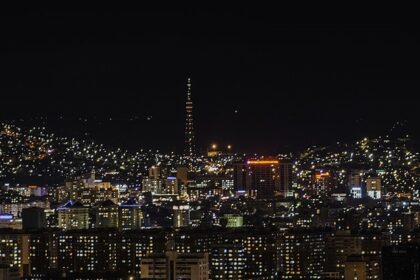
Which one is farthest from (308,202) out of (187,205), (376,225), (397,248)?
(397,248)

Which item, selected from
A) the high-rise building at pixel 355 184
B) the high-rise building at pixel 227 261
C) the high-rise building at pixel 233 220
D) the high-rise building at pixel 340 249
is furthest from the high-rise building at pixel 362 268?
the high-rise building at pixel 355 184

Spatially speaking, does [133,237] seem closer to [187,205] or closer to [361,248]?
[361,248]

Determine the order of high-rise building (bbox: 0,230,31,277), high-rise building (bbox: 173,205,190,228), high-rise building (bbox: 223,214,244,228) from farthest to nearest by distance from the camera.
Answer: high-rise building (bbox: 173,205,190,228) → high-rise building (bbox: 223,214,244,228) → high-rise building (bbox: 0,230,31,277)

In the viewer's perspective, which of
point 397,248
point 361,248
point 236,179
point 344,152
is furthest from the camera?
point 344,152

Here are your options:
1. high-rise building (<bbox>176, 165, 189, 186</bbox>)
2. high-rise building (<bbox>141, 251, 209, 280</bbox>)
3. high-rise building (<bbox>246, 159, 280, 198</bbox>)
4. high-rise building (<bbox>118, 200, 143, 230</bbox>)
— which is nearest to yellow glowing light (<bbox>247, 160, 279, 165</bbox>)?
high-rise building (<bbox>246, 159, 280, 198</bbox>)

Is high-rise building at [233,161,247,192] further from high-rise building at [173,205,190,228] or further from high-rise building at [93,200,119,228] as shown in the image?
high-rise building at [93,200,119,228]

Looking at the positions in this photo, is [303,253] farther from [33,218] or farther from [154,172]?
[154,172]

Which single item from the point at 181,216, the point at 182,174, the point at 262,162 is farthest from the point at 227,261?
the point at 262,162
